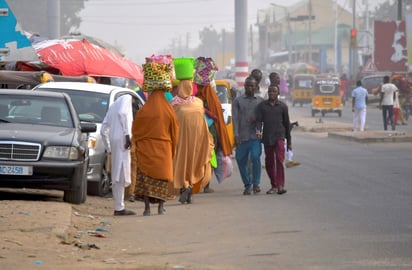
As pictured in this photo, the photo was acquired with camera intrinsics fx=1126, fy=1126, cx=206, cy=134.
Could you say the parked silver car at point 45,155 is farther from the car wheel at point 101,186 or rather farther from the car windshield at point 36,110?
the car wheel at point 101,186

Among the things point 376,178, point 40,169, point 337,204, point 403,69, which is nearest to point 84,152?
point 40,169

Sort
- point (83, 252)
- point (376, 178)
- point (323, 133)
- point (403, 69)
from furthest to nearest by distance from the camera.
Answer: point (403, 69) → point (323, 133) → point (376, 178) → point (83, 252)

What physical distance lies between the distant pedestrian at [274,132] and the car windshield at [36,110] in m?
3.04

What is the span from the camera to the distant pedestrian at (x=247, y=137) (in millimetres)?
16516

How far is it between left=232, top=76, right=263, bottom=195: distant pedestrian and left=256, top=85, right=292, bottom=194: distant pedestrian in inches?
4.8

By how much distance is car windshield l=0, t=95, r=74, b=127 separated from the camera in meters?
14.9

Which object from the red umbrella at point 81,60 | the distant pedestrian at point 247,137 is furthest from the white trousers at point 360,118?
the distant pedestrian at point 247,137

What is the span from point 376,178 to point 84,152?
19.3 ft

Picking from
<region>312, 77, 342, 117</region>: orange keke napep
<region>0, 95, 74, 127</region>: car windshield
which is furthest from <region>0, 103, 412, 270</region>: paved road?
<region>312, 77, 342, 117</region>: orange keke napep

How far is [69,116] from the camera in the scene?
15.0 m

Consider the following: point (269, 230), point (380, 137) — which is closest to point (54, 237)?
point (269, 230)

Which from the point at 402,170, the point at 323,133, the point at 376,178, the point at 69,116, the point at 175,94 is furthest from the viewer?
the point at 323,133

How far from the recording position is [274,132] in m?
16.4

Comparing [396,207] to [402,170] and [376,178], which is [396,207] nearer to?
[376,178]
